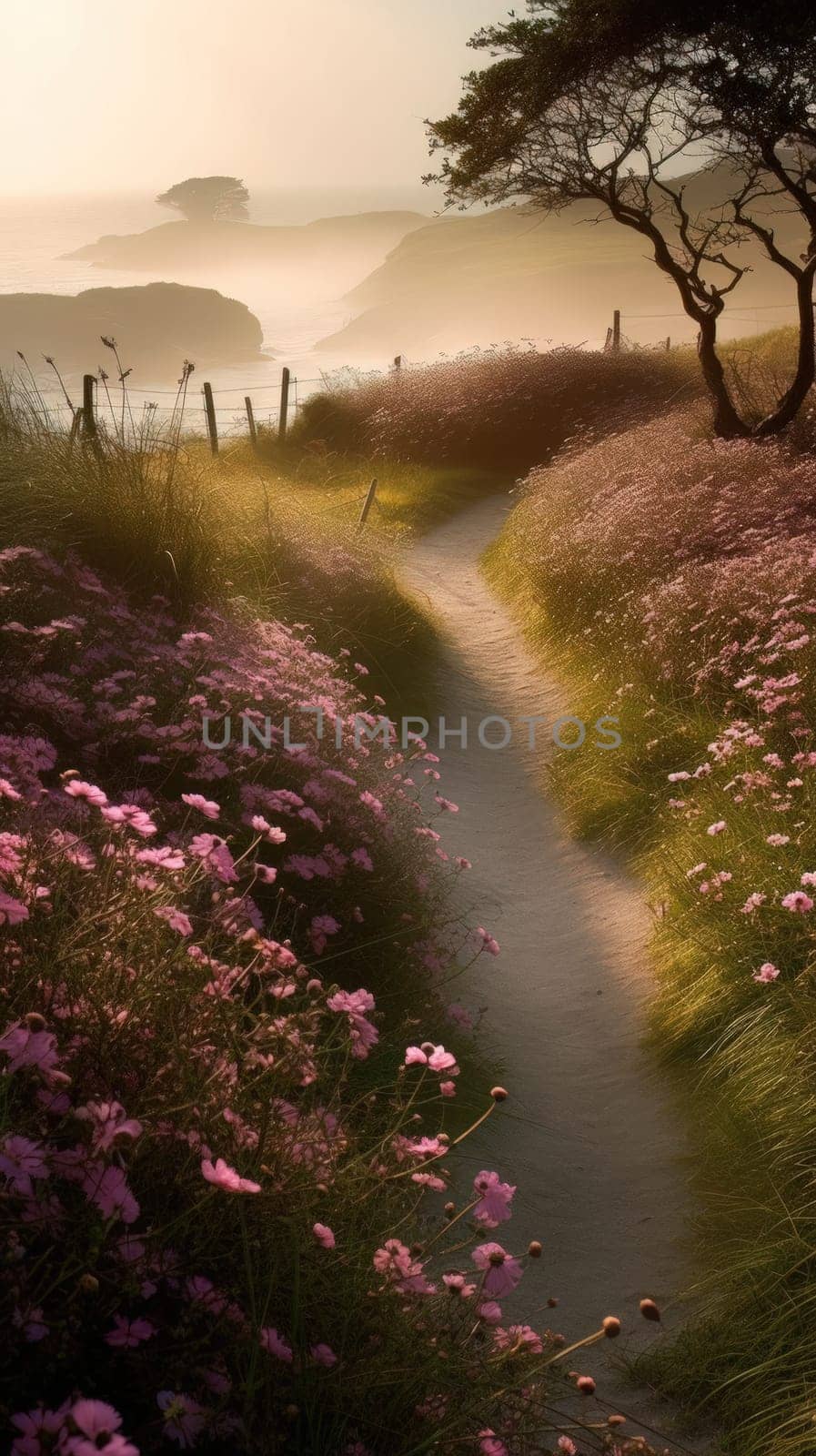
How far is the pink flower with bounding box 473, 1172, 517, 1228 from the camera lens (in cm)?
237

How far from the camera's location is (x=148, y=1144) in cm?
217

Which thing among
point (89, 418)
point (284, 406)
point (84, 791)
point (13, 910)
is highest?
point (284, 406)

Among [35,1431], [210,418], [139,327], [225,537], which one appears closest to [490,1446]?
[35,1431]

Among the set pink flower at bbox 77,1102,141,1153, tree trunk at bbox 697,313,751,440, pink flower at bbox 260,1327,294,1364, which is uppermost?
tree trunk at bbox 697,313,751,440

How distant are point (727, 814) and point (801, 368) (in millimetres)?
10466

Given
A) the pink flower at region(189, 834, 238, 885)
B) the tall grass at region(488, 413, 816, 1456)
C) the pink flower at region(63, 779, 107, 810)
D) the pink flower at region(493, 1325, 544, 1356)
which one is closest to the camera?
the pink flower at region(493, 1325, 544, 1356)

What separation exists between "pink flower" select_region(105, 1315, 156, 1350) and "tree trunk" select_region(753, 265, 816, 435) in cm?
1434

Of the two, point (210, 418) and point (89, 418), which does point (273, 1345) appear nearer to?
point (89, 418)

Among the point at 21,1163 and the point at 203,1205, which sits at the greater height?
the point at 21,1163

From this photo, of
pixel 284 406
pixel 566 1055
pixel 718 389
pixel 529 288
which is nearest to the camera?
pixel 566 1055

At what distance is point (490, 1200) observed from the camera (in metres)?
2.40

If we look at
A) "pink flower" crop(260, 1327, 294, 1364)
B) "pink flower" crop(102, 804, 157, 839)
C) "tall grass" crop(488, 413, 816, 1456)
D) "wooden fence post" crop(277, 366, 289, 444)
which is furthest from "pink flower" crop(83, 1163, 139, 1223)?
"wooden fence post" crop(277, 366, 289, 444)

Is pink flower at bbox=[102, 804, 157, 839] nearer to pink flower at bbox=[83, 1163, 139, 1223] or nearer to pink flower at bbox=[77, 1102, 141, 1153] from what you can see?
pink flower at bbox=[77, 1102, 141, 1153]

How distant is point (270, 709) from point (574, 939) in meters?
2.43
